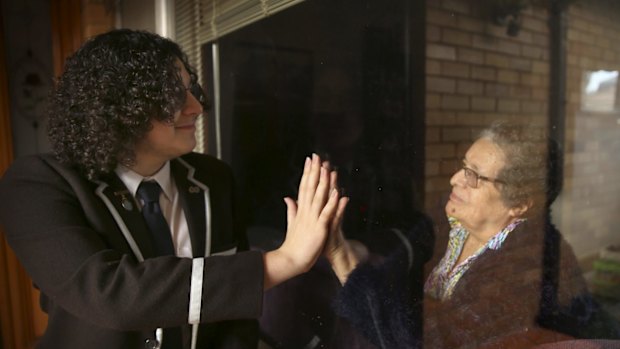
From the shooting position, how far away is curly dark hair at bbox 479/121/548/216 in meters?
0.59

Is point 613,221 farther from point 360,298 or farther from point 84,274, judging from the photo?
point 84,274

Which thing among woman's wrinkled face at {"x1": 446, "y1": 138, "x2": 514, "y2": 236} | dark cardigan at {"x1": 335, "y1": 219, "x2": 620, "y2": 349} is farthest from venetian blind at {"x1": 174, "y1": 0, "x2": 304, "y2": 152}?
dark cardigan at {"x1": 335, "y1": 219, "x2": 620, "y2": 349}

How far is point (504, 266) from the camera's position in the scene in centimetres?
67

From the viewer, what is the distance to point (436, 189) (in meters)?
0.77

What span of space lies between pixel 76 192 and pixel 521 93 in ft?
2.90

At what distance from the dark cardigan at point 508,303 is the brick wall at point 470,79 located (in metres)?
0.14

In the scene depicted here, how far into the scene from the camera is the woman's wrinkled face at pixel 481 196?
65 cm

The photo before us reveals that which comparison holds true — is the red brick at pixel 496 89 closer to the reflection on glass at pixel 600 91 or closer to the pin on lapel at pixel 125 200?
the reflection on glass at pixel 600 91

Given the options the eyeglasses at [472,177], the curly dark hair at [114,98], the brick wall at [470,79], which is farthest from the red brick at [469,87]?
the curly dark hair at [114,98]

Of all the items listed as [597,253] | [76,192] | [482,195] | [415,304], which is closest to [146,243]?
[76,192]

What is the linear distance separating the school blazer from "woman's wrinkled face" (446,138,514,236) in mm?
395

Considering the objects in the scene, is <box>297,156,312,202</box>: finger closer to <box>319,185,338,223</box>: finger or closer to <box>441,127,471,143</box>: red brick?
<box>319,185,338,223</box>: finger

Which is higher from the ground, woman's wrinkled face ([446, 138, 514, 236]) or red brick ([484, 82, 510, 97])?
red brick ([484, 82, 510, 97])

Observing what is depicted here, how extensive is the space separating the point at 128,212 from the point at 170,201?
14cm
